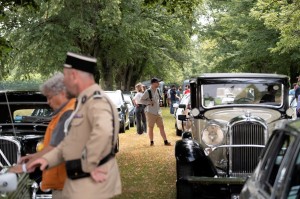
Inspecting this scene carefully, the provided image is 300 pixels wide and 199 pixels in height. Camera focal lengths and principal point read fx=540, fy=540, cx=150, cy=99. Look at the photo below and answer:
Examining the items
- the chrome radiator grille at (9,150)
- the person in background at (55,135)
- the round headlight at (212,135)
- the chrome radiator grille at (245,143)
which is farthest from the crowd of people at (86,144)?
the round headlight at (212,135)

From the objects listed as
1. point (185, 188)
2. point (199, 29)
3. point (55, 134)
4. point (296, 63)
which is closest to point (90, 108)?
point (55, 134)

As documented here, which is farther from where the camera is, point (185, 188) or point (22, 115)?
point (22, 115)

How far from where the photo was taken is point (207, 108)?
9.16 meters

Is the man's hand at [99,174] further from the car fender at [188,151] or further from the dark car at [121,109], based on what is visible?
the dark car at [121,109]

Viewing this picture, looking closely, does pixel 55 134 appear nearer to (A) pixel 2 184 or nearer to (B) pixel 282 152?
(A) pixel 2 184

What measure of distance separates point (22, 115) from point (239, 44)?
27416 mm

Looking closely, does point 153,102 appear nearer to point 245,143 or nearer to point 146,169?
point 146,169

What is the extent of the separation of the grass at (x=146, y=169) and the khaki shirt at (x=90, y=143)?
4.86 m

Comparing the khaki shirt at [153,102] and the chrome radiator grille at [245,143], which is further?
the khaki shirt at [153,102]

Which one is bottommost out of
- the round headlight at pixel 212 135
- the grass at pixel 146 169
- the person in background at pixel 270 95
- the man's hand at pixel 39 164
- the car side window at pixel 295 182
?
the grass at pixel 146 169

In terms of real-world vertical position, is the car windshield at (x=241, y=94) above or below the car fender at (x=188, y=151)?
above

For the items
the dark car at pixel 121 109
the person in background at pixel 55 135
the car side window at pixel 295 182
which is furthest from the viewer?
the dark car at pixel 121 109

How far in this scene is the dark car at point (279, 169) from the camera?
3752mm

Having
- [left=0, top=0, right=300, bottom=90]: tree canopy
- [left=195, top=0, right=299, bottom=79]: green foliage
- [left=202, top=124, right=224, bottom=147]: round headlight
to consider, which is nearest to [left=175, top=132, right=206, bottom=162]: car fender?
[left=202, top=124, right=224, bottom=147]: round headlight
